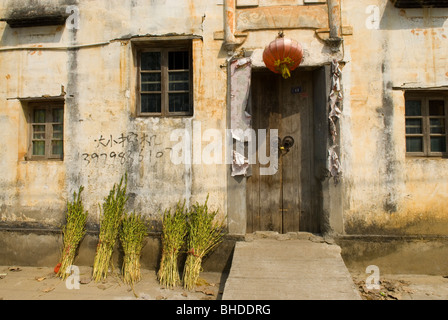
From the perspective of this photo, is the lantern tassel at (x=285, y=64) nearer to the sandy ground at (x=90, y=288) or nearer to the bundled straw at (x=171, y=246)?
the bundled straw at (x=171, y=246)

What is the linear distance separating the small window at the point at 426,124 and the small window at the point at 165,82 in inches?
145

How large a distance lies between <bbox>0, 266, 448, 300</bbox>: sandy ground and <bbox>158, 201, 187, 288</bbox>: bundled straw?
0.15m

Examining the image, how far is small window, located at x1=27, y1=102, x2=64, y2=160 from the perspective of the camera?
5.86 metres

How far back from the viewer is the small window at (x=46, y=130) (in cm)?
A: 586

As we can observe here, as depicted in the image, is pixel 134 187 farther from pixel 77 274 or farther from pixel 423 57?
pixel 423 57

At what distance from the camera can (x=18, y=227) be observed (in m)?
5.65

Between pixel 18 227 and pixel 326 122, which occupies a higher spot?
pixel 326 122

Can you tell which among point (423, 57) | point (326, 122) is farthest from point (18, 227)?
point (423, 57)

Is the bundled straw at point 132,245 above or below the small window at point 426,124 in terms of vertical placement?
below

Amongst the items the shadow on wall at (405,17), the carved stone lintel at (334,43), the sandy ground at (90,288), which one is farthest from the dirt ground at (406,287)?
the shadow on wall at (405,17)

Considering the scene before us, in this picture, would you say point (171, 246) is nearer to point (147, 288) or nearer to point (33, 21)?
point (147, 288)

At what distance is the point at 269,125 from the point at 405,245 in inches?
113

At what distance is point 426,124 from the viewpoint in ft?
17.3
